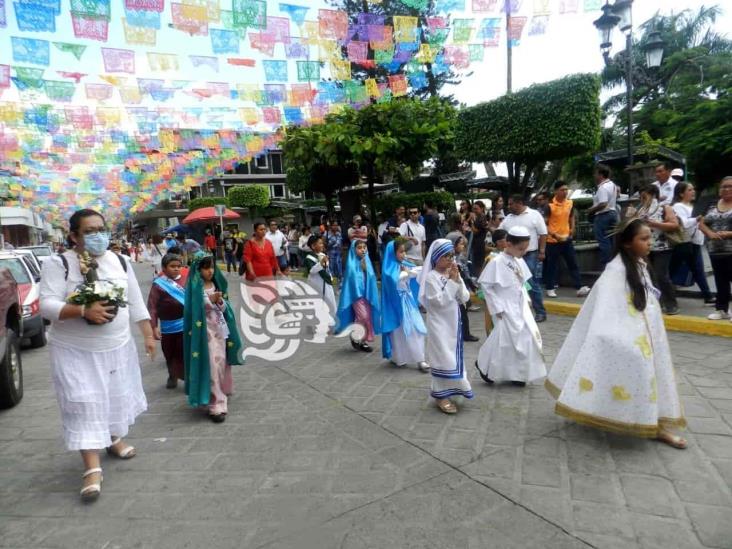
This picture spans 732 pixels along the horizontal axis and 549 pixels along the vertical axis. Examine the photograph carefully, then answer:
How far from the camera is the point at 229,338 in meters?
4.58

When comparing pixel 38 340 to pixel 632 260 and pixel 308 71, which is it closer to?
pixel 308 71

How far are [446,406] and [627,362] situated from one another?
1444mm

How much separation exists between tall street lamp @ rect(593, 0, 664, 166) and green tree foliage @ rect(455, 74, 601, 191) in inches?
35.3

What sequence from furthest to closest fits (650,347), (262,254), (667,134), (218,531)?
1. (667,134)
2. (262,254)
3. (650,347)
4. (218,531)

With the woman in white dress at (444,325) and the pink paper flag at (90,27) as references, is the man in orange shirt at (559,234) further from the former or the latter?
the pink paper flag at (90,27)

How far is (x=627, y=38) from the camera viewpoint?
839 cm

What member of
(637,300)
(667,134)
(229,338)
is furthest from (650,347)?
(667,134)

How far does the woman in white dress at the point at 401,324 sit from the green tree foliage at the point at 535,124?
635cm

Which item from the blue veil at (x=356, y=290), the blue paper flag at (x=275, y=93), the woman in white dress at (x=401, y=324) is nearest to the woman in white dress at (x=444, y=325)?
the woman in white dress at (x=401, y=324)

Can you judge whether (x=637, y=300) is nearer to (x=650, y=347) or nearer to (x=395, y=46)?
(x=650, y=347)

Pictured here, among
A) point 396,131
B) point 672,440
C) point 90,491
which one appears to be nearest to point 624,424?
point 672,440

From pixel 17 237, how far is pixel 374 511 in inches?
2196

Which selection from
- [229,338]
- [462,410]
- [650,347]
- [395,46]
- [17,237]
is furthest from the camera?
[17,237]

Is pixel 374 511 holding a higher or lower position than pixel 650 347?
lower
